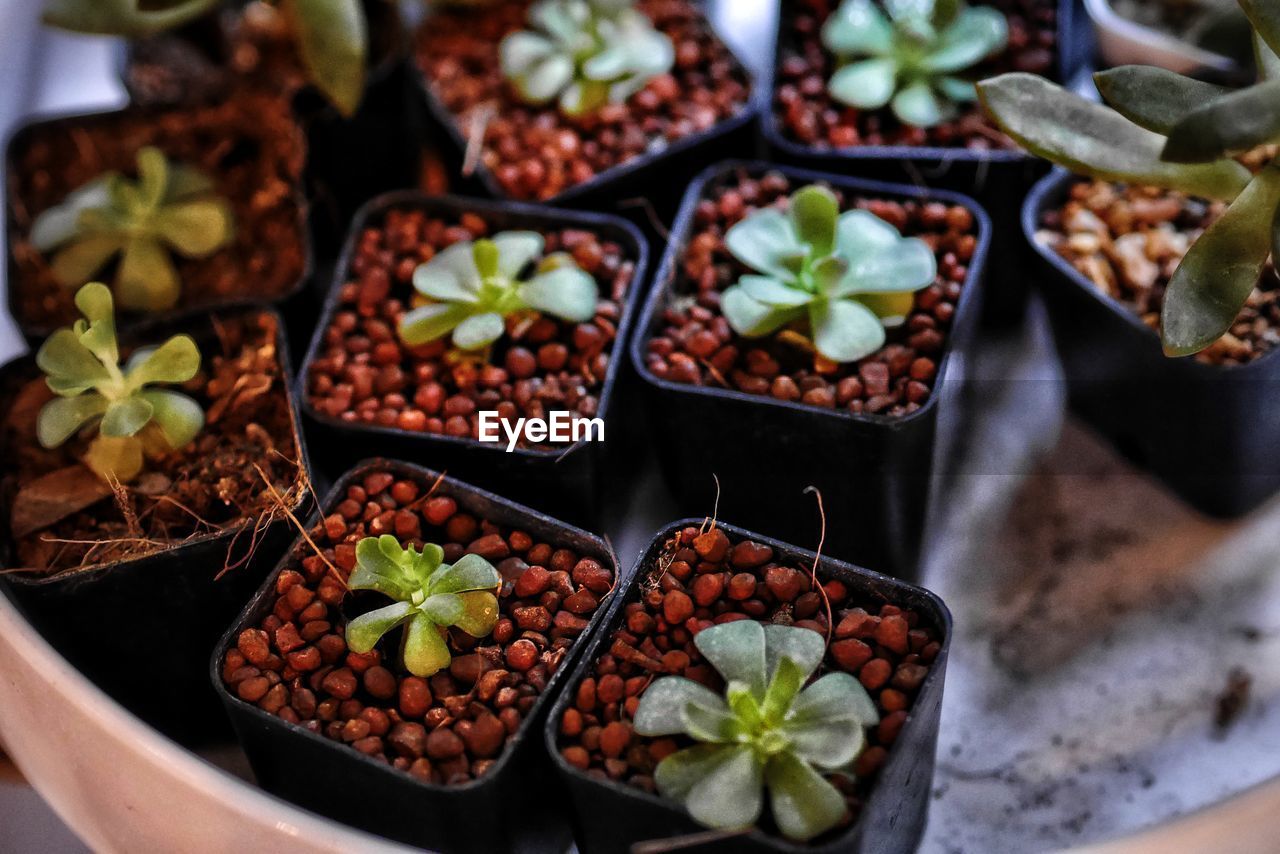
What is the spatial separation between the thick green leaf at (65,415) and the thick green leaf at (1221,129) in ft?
2.65

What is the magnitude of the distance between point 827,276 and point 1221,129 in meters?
0.34

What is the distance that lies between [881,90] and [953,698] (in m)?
0.57

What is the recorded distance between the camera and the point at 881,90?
1290 mm

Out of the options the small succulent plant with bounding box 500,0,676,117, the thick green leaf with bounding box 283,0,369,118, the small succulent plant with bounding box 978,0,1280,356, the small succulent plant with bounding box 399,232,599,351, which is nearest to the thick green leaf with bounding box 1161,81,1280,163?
the small succulent plant with bounding box 978,0,1280,356

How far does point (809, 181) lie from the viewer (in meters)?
1.25

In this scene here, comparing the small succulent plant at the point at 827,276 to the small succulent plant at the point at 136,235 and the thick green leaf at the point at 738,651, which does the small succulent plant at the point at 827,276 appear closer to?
the thick green leaf at the point at 738,651

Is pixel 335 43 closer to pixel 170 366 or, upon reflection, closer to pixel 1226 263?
pixel 170 366

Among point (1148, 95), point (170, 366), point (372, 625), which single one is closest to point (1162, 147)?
point (1148, 95)

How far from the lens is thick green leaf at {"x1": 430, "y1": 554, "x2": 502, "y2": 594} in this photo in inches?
37.6

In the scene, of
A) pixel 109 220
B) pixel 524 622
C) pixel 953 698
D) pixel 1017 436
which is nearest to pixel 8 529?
pixel 109 220

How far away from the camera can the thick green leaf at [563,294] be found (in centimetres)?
113

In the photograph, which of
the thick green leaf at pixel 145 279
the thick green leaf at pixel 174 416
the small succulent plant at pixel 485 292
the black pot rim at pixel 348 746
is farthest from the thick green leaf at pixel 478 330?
the thick green leaf at pixel 145 279

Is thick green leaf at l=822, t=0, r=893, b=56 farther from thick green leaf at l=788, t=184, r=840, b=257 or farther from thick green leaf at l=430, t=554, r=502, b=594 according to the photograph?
thick green leaf at l=430, t=554, r=502, b=594

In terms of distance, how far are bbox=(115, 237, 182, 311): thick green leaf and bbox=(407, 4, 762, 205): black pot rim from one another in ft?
1.01
